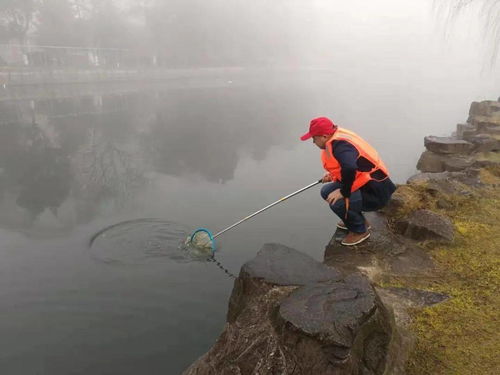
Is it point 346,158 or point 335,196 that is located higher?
point 346,158

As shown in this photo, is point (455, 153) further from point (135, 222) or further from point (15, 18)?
point (15, 18)

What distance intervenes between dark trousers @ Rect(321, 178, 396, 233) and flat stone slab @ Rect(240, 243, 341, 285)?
116 cm

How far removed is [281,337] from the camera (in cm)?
306

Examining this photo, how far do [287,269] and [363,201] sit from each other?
5.77ft

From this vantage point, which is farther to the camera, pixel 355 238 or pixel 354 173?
pixel 355 238

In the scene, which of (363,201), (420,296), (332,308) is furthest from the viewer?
(363,201)

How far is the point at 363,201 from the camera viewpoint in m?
5.34

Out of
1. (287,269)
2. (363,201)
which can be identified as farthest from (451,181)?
(287,269)

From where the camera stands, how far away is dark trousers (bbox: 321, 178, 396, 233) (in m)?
5.18

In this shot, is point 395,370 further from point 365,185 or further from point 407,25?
point 407,25

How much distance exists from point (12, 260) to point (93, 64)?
131ft

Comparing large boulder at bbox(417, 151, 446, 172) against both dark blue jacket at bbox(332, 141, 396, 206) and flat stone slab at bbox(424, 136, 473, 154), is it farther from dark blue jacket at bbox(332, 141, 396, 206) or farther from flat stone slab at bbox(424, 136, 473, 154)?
dark blue jacket at bbox(332, 141, 396, 206)

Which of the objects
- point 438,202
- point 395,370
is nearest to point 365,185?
point 438,202

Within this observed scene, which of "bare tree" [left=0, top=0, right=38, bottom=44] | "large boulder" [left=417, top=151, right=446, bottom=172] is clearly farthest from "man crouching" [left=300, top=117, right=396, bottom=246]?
"bare tree" [left=0, top=0, right=38, bottom=44]
